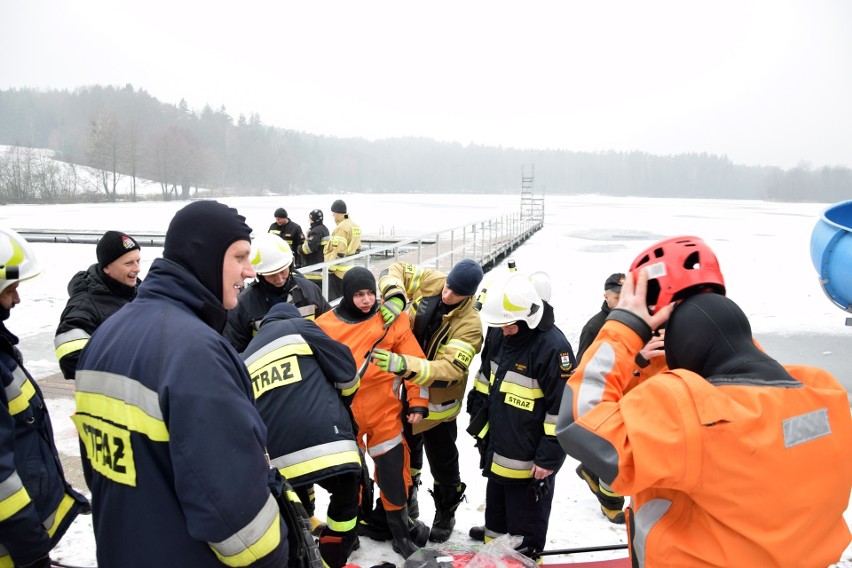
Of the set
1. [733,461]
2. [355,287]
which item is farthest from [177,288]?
[355,287]

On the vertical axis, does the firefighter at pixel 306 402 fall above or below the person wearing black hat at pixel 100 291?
below

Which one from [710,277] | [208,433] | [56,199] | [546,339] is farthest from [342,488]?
[56,199]

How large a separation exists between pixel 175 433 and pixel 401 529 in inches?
90.4

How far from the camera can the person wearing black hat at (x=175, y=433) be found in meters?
1.40

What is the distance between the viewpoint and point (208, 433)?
1.39 m

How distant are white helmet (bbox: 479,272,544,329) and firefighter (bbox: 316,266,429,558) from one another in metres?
0.68

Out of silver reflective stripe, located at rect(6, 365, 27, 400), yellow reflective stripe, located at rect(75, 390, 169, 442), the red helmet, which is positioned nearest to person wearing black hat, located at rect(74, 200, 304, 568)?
yellow reflective stripe, located at rect(75, 390, 169, 442)

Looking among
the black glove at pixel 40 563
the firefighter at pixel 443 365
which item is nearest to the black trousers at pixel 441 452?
the firefighter at pixel 443 365

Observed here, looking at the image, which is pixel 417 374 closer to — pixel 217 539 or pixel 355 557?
pixel 355 557

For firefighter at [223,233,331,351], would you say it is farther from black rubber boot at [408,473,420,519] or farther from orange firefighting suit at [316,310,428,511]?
black rubber boot at [408,473,420,519]

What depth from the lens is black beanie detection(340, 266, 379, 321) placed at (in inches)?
127

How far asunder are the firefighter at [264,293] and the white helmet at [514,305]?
1448 mm

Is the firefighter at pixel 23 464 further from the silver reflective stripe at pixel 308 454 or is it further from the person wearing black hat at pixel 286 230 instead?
the person wearing black hat at pixel 286 230

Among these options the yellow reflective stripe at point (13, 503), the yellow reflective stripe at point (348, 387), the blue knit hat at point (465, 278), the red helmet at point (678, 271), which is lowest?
the yellow reflective stripe at point (13, 503)
